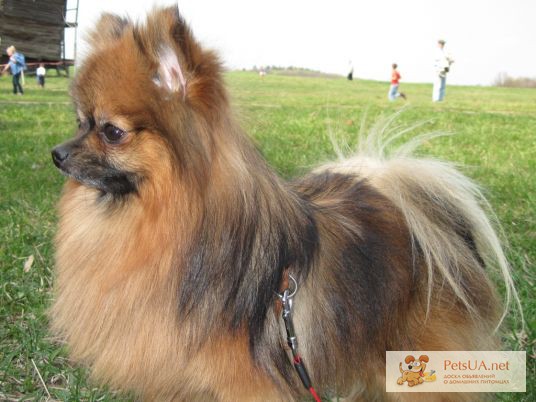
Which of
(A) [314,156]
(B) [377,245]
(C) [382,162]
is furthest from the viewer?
(A) [314,156]

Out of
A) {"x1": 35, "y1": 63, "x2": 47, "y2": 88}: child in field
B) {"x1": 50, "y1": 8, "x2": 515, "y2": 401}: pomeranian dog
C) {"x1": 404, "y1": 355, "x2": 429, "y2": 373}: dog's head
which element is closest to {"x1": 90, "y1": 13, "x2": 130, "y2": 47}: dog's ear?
{"x1": 50, "y1": 8, "x2": 515, "y2": 401}: pomeranian dog

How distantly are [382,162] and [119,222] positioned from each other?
5.36ft

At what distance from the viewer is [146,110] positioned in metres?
2.42

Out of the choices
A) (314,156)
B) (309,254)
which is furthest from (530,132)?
(309,254)

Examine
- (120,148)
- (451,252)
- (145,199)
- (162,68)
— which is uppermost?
(162,68)

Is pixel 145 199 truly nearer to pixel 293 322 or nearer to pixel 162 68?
pixel 162 68

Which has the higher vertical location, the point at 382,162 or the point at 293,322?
the point at 382,162

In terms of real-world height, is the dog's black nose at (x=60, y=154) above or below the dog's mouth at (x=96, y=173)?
above

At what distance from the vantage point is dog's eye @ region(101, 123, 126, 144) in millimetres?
2432

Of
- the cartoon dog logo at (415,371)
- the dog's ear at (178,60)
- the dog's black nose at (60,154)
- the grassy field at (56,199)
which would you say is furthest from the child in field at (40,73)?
the cartoon dog logo at (415,371)

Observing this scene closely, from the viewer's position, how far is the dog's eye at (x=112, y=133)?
243 centimetres

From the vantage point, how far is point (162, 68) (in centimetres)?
242

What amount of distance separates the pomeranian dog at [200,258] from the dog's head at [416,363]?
0.23 feet

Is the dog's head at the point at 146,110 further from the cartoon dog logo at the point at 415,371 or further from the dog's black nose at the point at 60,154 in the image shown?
the cartoon dog logo at the point at 415,371
